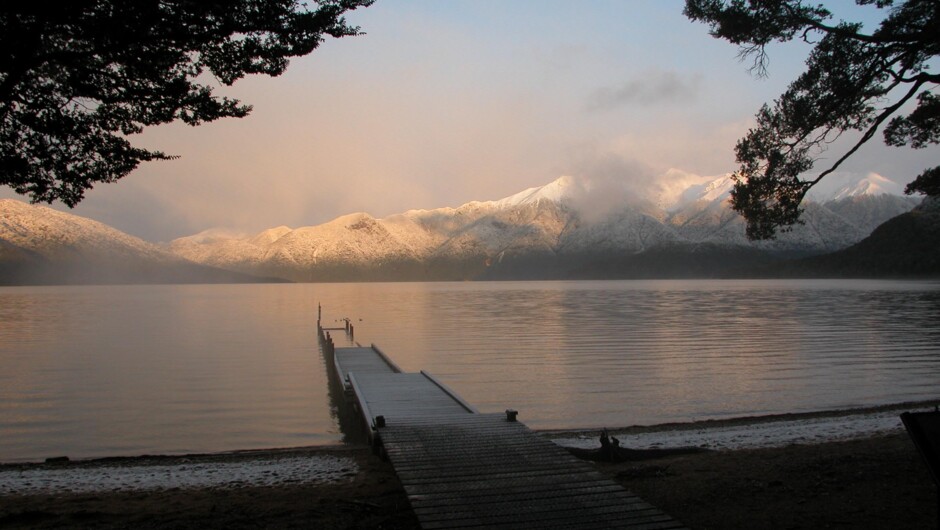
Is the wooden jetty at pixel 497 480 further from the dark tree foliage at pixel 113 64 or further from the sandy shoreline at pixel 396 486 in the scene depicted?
the dark tree foliage at pixel 113 64

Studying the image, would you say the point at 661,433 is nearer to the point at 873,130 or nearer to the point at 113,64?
the point at 873,130

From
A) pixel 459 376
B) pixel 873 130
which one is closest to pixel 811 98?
pixel 873 130

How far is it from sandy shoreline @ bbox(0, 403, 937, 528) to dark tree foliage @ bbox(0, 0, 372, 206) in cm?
459

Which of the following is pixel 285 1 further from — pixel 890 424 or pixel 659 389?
pixel 659 389

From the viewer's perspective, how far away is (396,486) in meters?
11.4

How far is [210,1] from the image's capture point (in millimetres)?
8492

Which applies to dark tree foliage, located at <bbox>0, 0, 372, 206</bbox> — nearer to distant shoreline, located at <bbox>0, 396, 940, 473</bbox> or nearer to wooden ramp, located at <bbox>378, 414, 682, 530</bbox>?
wooden ramp, located at <bbox>378, 414, 682, 530</bbox>

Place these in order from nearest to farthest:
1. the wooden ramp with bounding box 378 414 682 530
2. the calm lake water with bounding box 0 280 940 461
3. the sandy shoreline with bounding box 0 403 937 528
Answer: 1. the wooden ramp with bounding box 378 414 682 530
2. the sandy shoreline with bounding box 0 403 937 528
3. the calm lake water with bounding box 0 280 940 461

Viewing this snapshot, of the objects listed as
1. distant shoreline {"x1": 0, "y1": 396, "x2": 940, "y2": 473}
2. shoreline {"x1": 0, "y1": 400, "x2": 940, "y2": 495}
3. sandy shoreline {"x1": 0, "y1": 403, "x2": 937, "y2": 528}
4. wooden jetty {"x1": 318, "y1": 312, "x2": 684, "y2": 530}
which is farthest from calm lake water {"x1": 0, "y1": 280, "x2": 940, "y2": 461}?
wooden jetty {"x1": 318, "y1": 312, "x2": 684, "y2": 530}

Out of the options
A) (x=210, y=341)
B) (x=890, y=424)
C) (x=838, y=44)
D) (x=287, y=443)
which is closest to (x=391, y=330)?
(x=210, y=341)

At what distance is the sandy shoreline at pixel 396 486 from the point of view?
29.3ft

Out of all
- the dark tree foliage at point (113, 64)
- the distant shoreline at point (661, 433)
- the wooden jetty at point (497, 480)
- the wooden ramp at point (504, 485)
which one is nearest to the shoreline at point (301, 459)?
the distant shoreline at point (661, 433)

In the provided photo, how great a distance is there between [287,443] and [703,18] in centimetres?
1311

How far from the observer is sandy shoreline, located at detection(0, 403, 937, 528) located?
29.3 feet
